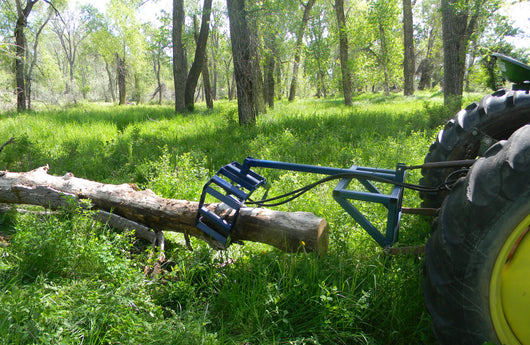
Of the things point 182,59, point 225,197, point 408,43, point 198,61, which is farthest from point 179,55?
point 408,43

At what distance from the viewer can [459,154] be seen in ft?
9.85

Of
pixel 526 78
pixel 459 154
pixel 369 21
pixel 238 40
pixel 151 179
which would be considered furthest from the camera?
pixel 369 21

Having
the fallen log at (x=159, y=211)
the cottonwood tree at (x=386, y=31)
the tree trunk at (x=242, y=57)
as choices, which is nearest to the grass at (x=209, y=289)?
the fallen log at (x=159, y=211)

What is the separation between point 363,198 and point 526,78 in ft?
5.03

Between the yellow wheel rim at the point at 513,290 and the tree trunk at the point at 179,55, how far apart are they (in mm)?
12590

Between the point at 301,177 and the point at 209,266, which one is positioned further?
the point at 301,177

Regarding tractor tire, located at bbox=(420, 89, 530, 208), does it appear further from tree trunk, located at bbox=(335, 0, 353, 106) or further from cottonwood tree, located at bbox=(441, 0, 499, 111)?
tree trunk, located at bbox=(335, 0, 353, 106)

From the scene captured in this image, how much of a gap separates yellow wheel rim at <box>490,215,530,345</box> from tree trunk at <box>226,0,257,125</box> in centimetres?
748

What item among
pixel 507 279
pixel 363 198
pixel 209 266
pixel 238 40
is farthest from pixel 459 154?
pixel 238 40

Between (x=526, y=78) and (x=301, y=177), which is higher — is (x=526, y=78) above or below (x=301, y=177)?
above

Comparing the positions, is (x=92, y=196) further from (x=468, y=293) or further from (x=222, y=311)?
(x=468, y=293)

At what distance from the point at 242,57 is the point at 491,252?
7.78m

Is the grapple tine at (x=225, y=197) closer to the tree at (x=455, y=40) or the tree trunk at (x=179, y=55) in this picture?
the tree at (x=455, y=40)

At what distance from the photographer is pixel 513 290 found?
1.47m
